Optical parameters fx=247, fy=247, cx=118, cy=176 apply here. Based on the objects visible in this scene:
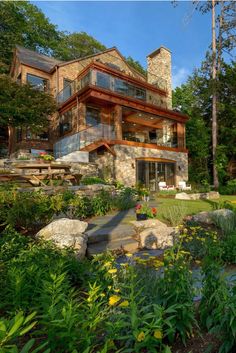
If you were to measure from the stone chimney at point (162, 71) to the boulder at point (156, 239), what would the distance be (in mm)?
20960

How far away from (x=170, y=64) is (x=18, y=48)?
47.7 ft

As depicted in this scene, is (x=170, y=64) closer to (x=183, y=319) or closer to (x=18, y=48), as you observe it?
(x=18, y=48)

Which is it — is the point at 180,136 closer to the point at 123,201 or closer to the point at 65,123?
the point at 65,123

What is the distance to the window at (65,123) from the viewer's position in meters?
18.7

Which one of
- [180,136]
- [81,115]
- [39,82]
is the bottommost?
[180,136]

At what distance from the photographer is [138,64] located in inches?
1447

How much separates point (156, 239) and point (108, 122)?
15.0 meters

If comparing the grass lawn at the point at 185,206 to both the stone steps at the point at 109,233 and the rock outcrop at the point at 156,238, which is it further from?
the rock outcrop at the point at 156,238

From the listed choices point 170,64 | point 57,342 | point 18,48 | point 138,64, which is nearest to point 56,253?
point 57,342

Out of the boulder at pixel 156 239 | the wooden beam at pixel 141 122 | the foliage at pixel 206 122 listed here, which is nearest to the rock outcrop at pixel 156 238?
the boulder at pixel 156 239

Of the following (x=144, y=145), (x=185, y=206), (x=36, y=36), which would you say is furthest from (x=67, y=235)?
(x=36, y=36)

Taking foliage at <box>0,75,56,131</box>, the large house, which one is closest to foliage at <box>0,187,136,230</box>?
the large house

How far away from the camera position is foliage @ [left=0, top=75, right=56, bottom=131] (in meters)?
14.1

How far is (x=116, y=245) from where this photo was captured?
5297 millimetres
